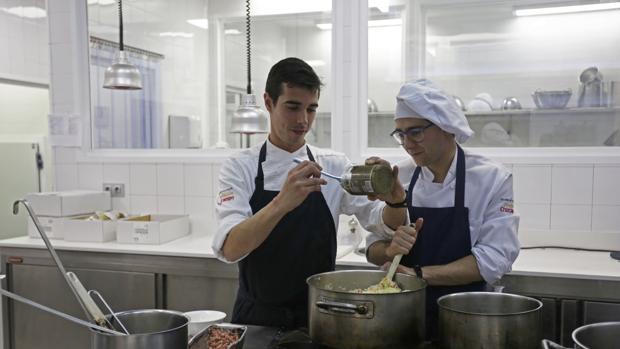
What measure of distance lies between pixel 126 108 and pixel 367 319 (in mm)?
3499

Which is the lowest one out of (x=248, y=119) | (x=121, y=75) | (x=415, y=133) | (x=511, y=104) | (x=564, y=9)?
(x=415, y=133)

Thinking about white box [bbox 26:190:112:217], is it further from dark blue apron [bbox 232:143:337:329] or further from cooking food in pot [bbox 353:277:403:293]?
cooking food in pot [bbox 353:277:403:293]

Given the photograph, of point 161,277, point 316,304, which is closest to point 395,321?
point 316,304

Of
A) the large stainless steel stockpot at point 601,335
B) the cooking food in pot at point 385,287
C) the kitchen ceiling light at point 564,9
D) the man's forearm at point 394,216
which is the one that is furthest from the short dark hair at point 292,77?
the kitchen ceiling light at point 564,9

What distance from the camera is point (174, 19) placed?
174 inches

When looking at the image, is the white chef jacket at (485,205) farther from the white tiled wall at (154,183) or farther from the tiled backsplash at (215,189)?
the white tiled wall at (154,183)

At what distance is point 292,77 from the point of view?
1.81 meters

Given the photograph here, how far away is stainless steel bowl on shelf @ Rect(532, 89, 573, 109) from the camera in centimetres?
323

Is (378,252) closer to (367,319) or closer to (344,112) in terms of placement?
(367,319)

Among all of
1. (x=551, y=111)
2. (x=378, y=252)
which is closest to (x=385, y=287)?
(x=378, y=252)

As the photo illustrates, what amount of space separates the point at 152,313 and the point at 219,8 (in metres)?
3.38

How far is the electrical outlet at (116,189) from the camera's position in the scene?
12.7 ft

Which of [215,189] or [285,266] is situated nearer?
[285,266]

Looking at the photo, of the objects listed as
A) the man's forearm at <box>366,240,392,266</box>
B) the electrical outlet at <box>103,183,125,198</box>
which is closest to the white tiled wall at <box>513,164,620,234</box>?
the man's forearm at <box>366,240,392,266</box>
